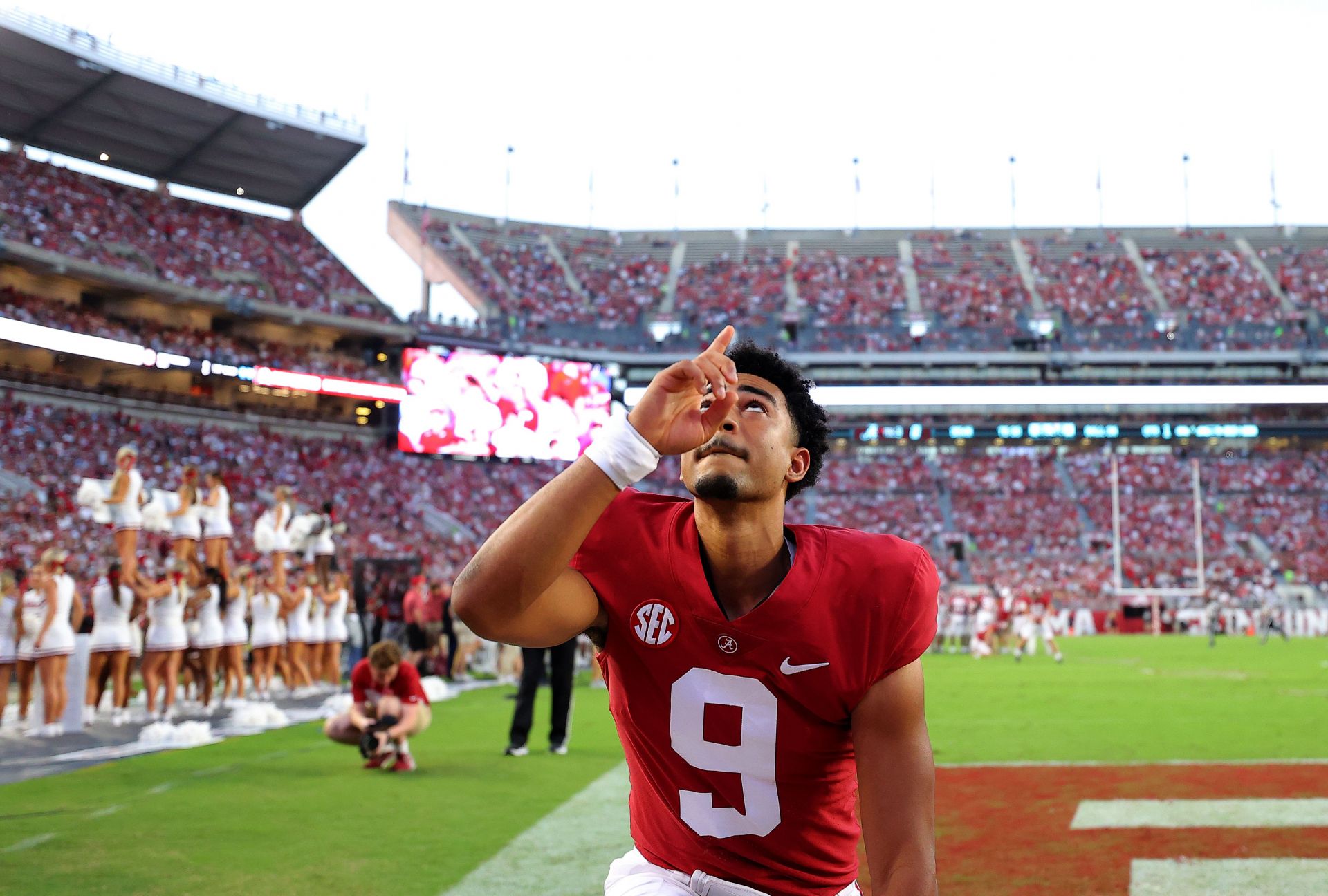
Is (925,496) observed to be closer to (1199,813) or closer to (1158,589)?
(1158,589)

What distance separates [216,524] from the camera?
1311 cm

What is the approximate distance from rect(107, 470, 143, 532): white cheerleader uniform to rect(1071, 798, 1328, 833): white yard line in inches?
374

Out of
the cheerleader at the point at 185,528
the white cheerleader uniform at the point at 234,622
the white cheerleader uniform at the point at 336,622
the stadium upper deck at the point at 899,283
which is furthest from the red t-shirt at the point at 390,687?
the stadium upper deck at the point at 899,283

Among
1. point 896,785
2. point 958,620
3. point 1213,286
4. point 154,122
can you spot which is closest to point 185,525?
point 896,785

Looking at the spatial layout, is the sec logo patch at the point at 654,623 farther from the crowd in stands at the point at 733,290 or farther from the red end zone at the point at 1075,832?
the crowd in stands at the point at 733,290

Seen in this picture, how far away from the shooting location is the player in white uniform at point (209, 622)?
13031 millimetres

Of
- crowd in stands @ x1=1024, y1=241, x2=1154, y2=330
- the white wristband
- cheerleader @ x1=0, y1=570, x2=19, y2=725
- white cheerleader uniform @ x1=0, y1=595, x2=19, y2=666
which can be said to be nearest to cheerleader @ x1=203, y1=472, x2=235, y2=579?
cheerleader @ x1=0, y1=570, x2=19, y2=725

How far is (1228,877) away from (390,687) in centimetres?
604

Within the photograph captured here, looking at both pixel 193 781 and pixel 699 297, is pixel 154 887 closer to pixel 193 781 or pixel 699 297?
pixel 193 781

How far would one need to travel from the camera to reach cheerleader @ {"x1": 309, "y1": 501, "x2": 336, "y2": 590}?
16.9 m

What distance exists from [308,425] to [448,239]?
1389 centimetres

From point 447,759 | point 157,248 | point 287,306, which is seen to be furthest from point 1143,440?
point 447,759

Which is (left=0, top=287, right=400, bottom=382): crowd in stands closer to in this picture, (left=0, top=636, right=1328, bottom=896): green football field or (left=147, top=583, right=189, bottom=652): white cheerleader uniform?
(left=147, top=583, right=189, bottom=652): white cheerleader uniform

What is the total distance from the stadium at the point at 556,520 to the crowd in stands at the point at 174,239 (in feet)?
0.70
